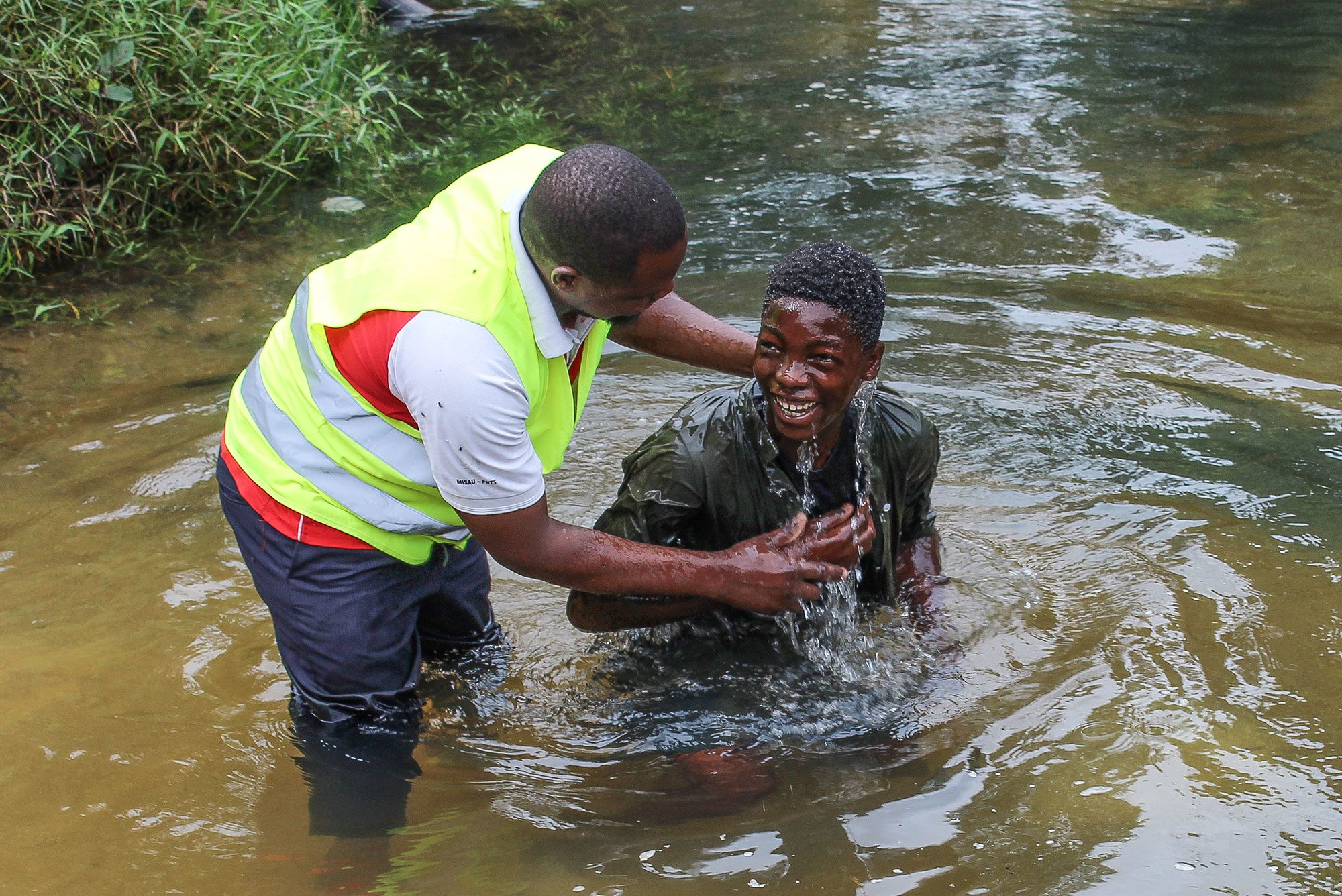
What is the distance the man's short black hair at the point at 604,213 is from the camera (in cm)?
226

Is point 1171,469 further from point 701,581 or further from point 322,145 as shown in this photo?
point 322,145

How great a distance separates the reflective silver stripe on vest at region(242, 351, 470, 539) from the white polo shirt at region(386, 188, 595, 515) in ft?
0.74

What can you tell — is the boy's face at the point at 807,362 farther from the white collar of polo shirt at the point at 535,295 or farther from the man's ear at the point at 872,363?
the white collar of polo shirt at the point at 535,295

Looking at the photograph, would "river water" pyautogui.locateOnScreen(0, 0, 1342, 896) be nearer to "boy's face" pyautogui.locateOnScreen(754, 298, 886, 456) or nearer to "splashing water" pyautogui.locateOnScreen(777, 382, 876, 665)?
"splashing water" pyautogui.locateOnScreen(777, 382, 876, 665)

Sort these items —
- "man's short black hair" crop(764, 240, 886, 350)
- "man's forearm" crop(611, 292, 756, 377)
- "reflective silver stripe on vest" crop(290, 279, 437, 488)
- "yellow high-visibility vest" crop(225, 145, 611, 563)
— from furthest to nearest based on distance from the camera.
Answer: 1. "man's forearm" crop(611, 292, 756, 377)
2. "man's short black hair" crop(764, 240, 886, 350)
3. "reflective silver stripe on vest" crop(290, 279, 437, 488)
4. "yellow high-visibility vest" crop(225, 145, 611, 563)

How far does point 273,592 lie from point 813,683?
4.45 feet

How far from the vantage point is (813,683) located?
320 centimetres

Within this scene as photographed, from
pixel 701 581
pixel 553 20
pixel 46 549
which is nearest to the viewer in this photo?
pixel 701 581

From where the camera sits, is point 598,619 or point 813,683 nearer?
point 598,619

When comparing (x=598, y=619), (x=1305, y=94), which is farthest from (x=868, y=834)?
(x=1305, y=94)

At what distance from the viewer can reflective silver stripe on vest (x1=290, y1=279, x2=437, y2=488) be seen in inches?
98.5

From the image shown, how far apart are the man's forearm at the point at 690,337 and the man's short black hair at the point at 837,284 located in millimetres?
379

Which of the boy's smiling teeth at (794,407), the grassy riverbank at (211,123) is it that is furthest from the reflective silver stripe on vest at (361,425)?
the grassy riverbank at (211,123)

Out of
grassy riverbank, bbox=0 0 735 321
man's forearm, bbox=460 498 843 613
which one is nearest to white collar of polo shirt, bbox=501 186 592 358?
man's forearm, bbox=460 498 843 613
